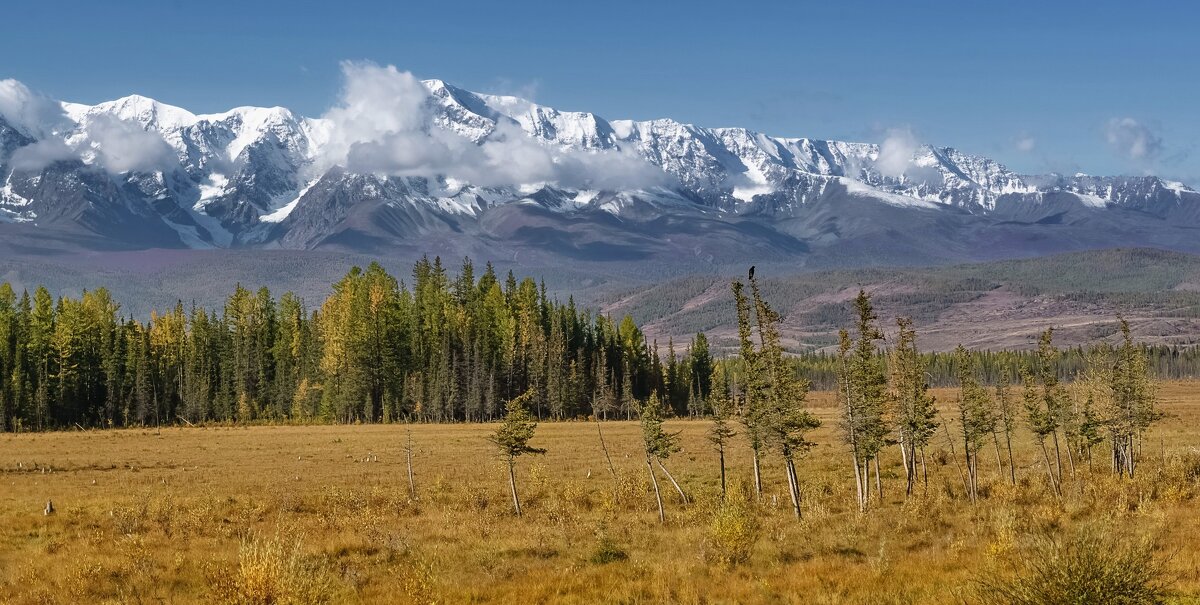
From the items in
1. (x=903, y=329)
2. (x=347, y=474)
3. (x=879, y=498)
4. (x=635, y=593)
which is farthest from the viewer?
(x=347, y=474)

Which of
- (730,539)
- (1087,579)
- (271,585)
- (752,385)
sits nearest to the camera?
(1087,579)

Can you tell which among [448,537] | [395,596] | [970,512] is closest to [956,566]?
[970,512]

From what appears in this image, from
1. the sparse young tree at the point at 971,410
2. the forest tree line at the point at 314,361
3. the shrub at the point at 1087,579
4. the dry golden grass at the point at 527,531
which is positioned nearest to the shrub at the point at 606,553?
the dry golden grass at the point at 527,531

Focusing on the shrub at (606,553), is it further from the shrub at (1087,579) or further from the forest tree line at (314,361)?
the forest tree line at (314,361)

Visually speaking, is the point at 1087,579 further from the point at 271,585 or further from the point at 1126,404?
the point at 1126,404

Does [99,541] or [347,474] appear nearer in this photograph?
[99,541]

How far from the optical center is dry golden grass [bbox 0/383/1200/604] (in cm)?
2361

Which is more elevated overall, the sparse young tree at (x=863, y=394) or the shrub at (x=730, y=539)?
the sparse young tree at (x=863, y=394)

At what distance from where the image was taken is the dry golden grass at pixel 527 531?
23.6m

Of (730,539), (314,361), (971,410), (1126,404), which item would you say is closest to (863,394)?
(971,410)

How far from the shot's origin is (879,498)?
4209 centimetres

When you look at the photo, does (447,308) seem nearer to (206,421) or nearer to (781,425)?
(206,421)

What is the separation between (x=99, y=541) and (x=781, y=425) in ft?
85.0

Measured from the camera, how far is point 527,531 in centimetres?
3403
